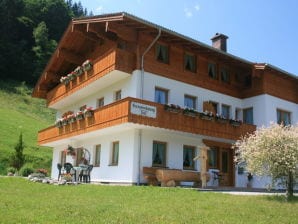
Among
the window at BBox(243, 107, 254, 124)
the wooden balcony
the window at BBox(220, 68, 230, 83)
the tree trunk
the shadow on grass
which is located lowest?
the shadow on grass

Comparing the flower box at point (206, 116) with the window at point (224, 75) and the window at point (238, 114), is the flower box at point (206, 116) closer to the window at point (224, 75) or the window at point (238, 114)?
the window at point (224, 75)

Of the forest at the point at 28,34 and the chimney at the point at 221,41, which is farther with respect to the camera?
the forest at the point at 28,34

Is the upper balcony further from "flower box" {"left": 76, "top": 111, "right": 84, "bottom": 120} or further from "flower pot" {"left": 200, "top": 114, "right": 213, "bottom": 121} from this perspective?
"flower pot" {"left": 200, "top": 114, "right": 213, "bottom": 121}

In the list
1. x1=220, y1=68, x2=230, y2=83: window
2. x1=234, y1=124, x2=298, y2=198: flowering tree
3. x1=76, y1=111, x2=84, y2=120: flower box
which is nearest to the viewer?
x1=234, y1=124, x2=298, y2=198: flowering tree

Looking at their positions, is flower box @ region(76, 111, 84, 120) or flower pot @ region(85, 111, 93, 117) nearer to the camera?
flower pot @ region(85, 111, 93, 117)

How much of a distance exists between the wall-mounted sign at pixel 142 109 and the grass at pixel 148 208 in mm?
4027

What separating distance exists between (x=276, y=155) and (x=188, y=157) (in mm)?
7889

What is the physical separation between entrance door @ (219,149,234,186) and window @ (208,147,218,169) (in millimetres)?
325

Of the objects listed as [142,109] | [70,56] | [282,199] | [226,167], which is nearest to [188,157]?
[226,167]

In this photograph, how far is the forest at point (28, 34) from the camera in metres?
67.4

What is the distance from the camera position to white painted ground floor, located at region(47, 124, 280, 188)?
62.6ft

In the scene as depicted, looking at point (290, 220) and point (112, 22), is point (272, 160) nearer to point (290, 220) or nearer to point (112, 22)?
point (290, 220)

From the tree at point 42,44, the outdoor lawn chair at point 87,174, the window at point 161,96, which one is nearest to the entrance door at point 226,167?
the window at point 161,96

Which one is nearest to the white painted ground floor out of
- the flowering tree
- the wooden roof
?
the wooden roof
